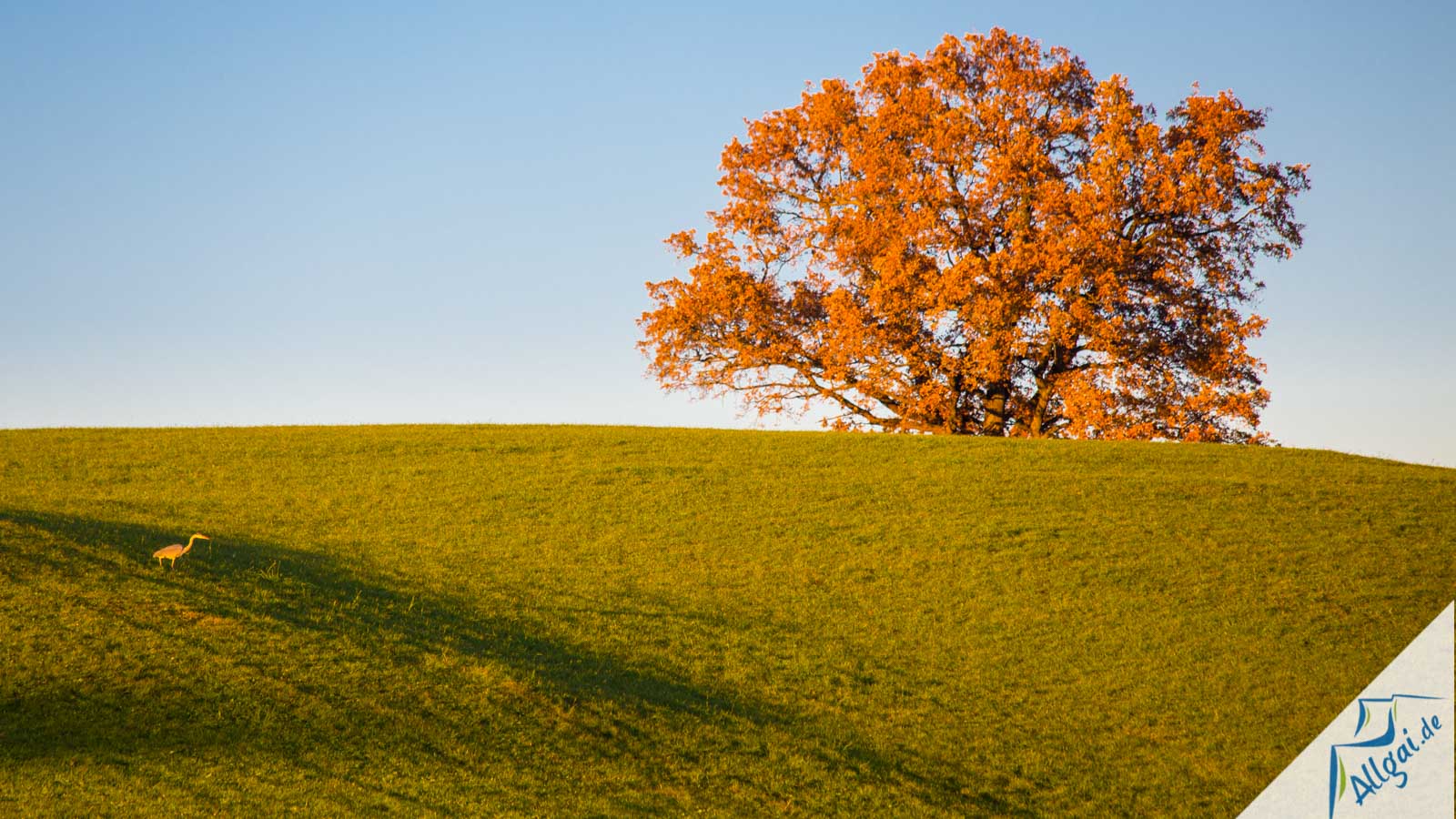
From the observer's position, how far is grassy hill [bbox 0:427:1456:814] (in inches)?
531

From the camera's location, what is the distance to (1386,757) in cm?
1497

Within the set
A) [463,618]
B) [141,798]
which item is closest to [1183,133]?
[463,618]

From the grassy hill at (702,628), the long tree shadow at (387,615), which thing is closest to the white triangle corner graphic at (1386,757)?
the grassy hill at (702,628)

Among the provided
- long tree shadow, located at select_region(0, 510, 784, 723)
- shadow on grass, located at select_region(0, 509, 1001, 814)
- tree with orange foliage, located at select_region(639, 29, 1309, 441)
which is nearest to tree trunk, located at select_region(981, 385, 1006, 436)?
tree with orange foliage, located at select_region(639, 29, 1309, 441)

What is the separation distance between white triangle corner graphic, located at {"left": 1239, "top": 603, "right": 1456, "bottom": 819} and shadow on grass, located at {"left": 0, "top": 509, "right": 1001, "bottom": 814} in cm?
397

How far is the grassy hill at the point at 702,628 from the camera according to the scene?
44.2 feet

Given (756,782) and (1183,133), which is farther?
(1183,133)

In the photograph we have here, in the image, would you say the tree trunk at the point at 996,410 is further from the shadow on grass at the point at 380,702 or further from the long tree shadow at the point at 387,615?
the long tree shadow at the point at 387,615

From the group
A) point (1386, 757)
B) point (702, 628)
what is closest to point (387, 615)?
point (702, 628)

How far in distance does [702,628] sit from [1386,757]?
32.4 ft

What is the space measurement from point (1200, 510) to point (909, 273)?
13017 millimetres

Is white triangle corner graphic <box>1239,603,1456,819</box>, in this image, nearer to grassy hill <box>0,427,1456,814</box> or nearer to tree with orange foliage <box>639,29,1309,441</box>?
grassy hill <box>0,427,1456,814</box>

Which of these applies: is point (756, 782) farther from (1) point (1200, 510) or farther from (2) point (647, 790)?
(1) point (1200, 510)

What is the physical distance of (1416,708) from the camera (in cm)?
1597
